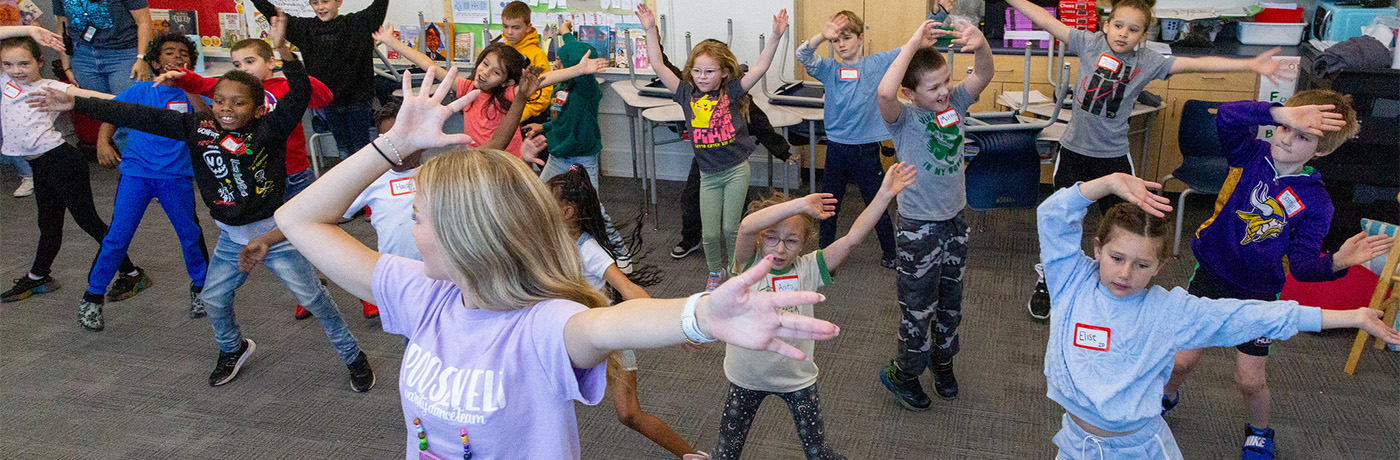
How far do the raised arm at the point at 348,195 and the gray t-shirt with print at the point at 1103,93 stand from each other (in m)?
2.93

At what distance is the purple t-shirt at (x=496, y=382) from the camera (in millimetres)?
1318

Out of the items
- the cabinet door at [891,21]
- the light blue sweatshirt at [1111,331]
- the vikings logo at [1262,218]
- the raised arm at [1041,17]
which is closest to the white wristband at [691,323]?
the light blue sweatshirt at [1111,331]

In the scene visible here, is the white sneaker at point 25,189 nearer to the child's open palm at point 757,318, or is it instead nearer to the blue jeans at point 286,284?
the blue jeans at point 286,284

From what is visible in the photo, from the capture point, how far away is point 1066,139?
3.92 m

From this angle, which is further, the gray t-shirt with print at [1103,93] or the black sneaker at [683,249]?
the black sneaker at [683,249]

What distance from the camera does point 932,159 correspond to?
294 centimetres

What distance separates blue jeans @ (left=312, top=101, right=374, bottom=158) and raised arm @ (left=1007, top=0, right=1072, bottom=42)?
3455 mm

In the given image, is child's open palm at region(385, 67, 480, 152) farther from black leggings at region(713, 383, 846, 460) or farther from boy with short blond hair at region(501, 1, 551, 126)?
boy with short blond hair at region(501, 1, 551, 126)

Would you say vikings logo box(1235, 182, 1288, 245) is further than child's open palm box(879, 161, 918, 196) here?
Yes

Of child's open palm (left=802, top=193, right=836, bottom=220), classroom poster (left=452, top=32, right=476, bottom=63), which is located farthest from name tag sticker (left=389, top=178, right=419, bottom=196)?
classroom poster (left=452, top=32, right=476, bottom=63)

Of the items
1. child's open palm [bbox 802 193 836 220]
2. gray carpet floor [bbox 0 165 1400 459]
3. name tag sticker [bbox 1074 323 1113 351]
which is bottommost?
gray carpet floor [bbox 0 165 1400 459]

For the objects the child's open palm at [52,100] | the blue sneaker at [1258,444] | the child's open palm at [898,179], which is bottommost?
the blue sneaker at [1258,444]

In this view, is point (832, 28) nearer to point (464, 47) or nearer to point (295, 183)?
point (295, 183)

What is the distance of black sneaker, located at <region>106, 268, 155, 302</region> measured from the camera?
4.40 m
